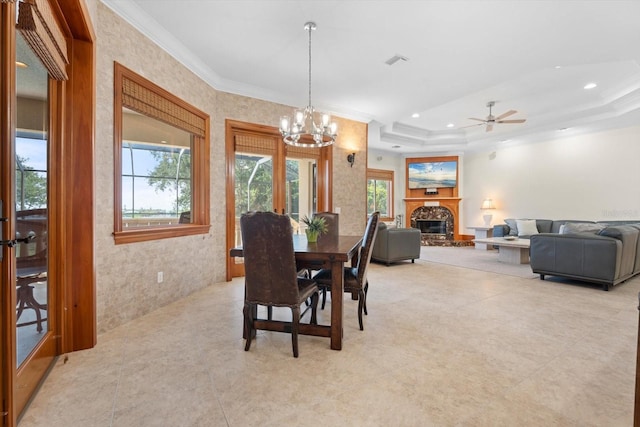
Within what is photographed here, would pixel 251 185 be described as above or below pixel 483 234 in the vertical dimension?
above

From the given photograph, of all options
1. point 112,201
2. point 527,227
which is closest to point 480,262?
point 527,227

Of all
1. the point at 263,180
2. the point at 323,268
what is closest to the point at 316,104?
the point at 263,180

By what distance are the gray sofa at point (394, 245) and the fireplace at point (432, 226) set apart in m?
4.00

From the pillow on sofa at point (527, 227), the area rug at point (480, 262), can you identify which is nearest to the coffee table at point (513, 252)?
the area rug at point (480, 262)

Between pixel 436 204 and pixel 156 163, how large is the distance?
7924 millimetres

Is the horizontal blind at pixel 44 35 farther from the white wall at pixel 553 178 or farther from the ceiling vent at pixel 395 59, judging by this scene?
the white wall at pixel 553 178

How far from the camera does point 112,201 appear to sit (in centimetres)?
264

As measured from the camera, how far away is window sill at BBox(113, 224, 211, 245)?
270 centimetres

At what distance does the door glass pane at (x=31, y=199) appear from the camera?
1.70m

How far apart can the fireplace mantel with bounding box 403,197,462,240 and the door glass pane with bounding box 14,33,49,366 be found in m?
8.72

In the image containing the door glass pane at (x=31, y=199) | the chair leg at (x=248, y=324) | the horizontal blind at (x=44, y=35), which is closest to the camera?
the horizontal blind at (x=44, y=35)

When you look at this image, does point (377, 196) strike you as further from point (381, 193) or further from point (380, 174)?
point (380, 174)

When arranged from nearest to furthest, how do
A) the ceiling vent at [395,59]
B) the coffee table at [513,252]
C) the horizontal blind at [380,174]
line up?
the ceiling vent at [395,59] < the coffee table at [513,252] < the horizontal blind at [380,174]

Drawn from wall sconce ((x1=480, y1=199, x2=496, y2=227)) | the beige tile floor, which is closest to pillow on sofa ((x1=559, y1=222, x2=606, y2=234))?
the beige tile floor
